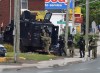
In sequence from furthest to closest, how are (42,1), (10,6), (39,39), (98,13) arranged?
(98,13) < (42,1) < (10,6) < (39,39)

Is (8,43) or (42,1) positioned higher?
(42,1)

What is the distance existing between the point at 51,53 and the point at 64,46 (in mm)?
1457

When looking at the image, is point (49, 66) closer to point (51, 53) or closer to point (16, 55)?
point (16, 55)

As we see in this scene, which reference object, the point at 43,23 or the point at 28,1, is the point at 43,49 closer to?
the point at 43,23

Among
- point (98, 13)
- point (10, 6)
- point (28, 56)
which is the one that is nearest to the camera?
point (28, 56)

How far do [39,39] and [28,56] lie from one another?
5315 millimetres

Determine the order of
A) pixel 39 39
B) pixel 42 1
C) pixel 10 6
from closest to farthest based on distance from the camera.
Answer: pixel 39 39 → pixel 10 6 → pixel 42 1

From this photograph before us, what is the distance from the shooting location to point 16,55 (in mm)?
28031

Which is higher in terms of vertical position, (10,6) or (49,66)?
(10,6)

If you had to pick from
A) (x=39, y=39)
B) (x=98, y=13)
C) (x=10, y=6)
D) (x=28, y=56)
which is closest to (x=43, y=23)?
(x=39, y=39)

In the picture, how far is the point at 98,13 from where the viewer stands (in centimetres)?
10569

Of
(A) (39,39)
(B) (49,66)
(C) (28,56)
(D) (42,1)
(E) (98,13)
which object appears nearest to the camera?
(B) (49,66)

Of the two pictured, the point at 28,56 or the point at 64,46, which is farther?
the point at 64,46

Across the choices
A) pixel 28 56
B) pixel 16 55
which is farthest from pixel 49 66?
pixel 28 56
